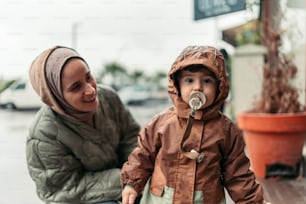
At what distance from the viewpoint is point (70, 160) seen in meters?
1.12

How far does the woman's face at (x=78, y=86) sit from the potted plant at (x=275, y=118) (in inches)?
51.0

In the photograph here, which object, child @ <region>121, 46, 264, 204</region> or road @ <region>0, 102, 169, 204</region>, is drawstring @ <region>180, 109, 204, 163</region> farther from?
road @ <region>0, 102, 169, 204</region>

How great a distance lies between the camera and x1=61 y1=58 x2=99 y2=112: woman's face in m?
1.04

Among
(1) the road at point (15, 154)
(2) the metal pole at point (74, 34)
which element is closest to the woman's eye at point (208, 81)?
(1) the road at point (15, 154)

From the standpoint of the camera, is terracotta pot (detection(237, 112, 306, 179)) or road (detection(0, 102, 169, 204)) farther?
terracotta pot (detection(237, 112, 306, 179))

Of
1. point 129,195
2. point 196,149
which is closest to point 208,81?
point 196,149

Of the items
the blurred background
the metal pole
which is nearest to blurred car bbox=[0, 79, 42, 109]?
the blurred background

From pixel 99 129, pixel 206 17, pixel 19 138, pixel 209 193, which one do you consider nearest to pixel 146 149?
pixel 209 193

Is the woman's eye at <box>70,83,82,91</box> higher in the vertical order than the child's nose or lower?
lower

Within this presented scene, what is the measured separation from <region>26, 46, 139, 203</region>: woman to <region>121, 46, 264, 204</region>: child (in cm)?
24

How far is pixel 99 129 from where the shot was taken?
1174 mm

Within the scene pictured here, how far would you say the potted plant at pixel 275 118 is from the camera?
215 cm

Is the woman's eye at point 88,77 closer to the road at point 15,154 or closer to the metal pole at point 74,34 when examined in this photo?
the road at point 15,154

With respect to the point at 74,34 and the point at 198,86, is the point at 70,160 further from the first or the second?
the point at 74,34
